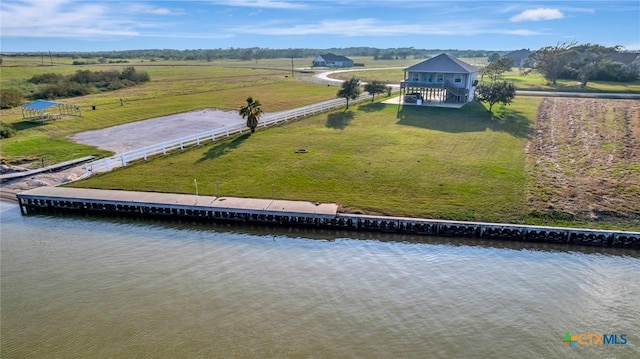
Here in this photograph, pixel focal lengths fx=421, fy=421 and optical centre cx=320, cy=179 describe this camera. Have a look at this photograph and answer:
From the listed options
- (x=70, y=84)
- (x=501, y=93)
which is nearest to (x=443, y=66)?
(x=501, y=93)

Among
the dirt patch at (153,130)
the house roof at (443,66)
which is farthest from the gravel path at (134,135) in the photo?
the house roof at (443,66)

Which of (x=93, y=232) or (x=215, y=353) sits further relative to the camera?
(x=93, y=232)

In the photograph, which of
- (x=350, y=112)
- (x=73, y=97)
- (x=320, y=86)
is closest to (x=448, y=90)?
(x=350, y=112)

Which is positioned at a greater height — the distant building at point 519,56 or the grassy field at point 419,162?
the distant building at point 519,56

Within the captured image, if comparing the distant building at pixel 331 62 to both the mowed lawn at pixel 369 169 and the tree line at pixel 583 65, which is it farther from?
the mowed lawn at pixel 369 169

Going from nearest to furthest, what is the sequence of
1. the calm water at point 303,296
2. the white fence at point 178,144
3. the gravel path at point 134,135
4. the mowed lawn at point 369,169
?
the calm water at point 303,296
the mowed lawn at point 369,169
the gravel path at point 134,135
the white fence at point 178,144

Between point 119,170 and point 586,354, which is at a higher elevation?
point 119,170

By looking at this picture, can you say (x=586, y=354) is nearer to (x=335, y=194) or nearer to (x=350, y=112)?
(x=335, y=194)
